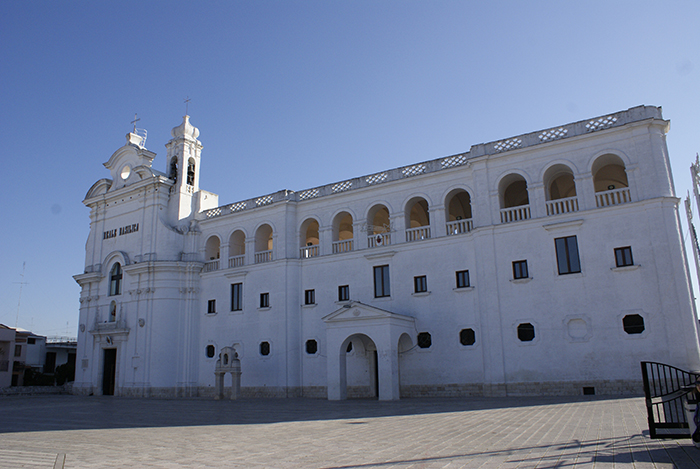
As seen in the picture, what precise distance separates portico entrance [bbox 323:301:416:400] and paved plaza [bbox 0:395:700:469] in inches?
250

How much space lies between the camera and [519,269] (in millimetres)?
24672

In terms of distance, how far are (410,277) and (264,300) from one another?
1007 cm

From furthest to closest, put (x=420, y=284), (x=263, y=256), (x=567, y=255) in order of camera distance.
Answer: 1. (x=263, y=256)
2. (x=420, y=284)
3. (x=567, y=255)

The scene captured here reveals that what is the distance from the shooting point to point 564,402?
18.8m

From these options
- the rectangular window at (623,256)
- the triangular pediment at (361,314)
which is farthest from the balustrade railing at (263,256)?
the rectangular window at (623,256)

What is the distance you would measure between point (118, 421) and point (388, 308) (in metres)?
14.8

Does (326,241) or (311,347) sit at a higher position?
(326,241)

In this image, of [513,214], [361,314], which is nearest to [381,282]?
[361,314]

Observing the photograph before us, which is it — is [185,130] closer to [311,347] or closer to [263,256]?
[263,256]

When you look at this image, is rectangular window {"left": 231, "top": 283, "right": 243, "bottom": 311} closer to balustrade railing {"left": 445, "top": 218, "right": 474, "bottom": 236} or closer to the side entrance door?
the side entrance door

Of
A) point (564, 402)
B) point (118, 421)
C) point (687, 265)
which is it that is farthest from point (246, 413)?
point (687, 265)

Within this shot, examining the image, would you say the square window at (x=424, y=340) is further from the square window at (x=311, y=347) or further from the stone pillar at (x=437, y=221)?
the square window at (x=311, y=347)

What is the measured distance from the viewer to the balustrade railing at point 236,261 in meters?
34.8

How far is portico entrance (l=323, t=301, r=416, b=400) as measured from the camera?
2466 cm
